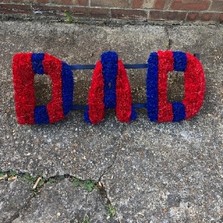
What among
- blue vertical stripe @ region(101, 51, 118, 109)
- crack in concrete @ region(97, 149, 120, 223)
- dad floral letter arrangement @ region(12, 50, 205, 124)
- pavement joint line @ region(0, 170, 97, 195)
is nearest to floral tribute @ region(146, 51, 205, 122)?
dad floral letter arrangement @ region(12, 50, 205, 124)

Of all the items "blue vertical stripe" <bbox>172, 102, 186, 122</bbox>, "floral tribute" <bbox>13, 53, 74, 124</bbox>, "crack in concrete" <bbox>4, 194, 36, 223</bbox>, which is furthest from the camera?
"blue vertical stripe" <bbox>172, 102, 186, 122</bbox>

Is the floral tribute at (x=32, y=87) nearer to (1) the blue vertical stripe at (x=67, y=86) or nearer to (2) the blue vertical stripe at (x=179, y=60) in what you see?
(1) the blue vertical stripe at (x=67, y=86)

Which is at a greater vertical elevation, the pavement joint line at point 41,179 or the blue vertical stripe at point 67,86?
the blue vertical stripe at point 67,86

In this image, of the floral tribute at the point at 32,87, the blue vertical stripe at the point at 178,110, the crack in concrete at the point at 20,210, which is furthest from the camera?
the blue vertical stripe at the point at 178,110

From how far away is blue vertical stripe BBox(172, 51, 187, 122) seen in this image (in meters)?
1.88

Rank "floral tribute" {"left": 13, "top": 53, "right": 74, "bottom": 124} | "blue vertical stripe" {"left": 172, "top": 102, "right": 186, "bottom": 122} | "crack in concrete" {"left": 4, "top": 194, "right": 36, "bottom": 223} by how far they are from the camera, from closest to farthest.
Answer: "crack in concrete" {"left": 4, "top": 194, "right": 36, "bottom": 223} < "floral tribute" {"left": 13, "top": 53, "right": 74, "bottom": 124} < "blue vertical stripe" {"left": 172, "top": 102, "right": 186, "bottom": 122}

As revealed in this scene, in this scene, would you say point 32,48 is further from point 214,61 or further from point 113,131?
point 214,61

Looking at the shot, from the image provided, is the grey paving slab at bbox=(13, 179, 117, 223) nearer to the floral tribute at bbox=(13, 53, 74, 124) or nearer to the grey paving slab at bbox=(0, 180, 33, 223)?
the grey paving slab at bbox=(0, 180, 33, 223)

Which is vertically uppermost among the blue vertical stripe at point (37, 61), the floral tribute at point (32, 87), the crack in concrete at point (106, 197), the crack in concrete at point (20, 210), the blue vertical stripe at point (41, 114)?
the blue vertical stripe at point (37, 61)

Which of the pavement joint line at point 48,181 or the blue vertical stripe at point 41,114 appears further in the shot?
the blue vertical stripe at point 41,114

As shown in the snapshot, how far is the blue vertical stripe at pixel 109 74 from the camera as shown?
181 centimetres

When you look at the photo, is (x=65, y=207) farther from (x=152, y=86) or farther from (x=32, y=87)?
(x=152, y=86)

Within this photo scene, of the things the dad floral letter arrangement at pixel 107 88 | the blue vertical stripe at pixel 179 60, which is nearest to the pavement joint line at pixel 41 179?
the dad floral letter arrangement at pixel 107 88

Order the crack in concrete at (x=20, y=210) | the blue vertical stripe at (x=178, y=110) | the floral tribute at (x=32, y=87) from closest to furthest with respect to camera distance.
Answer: the crack in concrete at (x=20, y=210) → the floral tribute at (x=32, y=87) → the blue vertical stripe at (x=178, y=110)
